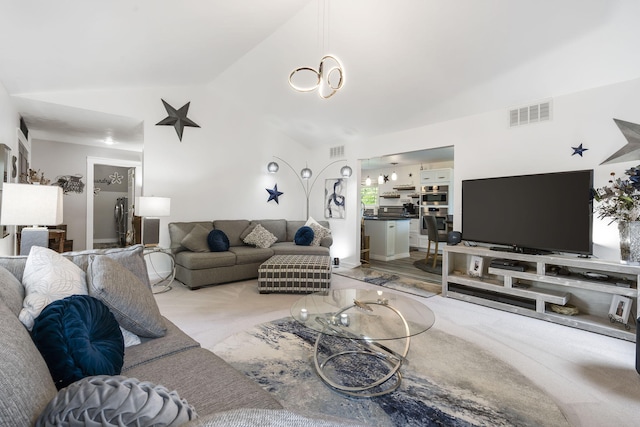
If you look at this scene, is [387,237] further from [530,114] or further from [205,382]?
[205,382]

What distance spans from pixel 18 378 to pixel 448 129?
4.79m

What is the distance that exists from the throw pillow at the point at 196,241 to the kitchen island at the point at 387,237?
363 centimetres

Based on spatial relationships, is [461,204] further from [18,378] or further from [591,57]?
[18,378]

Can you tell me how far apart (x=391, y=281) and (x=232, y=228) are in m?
2.75

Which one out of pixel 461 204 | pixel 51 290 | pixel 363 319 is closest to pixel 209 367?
pixel 51 290

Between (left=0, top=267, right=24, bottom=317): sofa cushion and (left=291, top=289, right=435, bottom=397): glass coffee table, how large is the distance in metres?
1.44

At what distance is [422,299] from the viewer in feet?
12.6

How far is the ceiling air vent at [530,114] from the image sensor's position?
3.55m

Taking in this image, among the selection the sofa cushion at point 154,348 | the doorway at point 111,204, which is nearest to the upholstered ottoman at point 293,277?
the sofa cushion at point 154,348

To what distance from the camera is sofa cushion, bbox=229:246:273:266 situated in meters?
4.57

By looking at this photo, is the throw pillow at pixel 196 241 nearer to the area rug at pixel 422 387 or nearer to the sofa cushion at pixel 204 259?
the sofa cushion at pixel 204 259

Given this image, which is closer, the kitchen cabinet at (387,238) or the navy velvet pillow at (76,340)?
the navy velvet pillow at (76,340)

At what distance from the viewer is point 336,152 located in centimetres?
613

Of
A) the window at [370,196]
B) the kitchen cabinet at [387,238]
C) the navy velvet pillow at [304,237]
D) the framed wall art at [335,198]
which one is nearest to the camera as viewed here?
the navy velvet pillow at [304,237]
